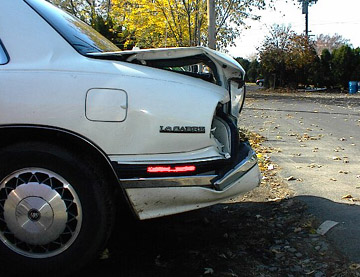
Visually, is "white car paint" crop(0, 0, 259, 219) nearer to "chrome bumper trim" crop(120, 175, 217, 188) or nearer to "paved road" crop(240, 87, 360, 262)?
"chrome bumper trim" crop(120, 175, 217, 188)

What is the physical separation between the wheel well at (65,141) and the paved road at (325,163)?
185 cm

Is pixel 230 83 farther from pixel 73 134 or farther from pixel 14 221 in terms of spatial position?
pixel 14 221

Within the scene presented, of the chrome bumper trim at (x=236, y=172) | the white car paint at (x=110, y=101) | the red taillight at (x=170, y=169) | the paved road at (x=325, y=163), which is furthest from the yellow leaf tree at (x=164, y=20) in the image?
the red taillight at (x=170, y=169)

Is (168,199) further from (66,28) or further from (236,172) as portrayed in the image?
(66,28)

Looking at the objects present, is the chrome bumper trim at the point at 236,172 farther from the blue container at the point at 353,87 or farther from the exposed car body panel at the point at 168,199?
the blue container at the point at 353,87

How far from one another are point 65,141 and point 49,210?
46 cm

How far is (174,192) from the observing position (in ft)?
8.64

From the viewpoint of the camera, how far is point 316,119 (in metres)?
11.4

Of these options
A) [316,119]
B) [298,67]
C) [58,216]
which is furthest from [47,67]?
[298,67]

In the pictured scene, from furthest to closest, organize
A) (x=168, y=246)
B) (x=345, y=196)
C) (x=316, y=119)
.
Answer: (x=316, y=119)
(x=345, y=196)
(x=168, y=246)

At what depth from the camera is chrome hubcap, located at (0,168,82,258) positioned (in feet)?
8.46

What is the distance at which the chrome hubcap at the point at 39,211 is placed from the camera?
8.46 ft

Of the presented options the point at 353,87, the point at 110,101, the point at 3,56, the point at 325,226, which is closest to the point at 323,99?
the point at 353,87

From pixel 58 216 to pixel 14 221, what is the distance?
293 millimetres
